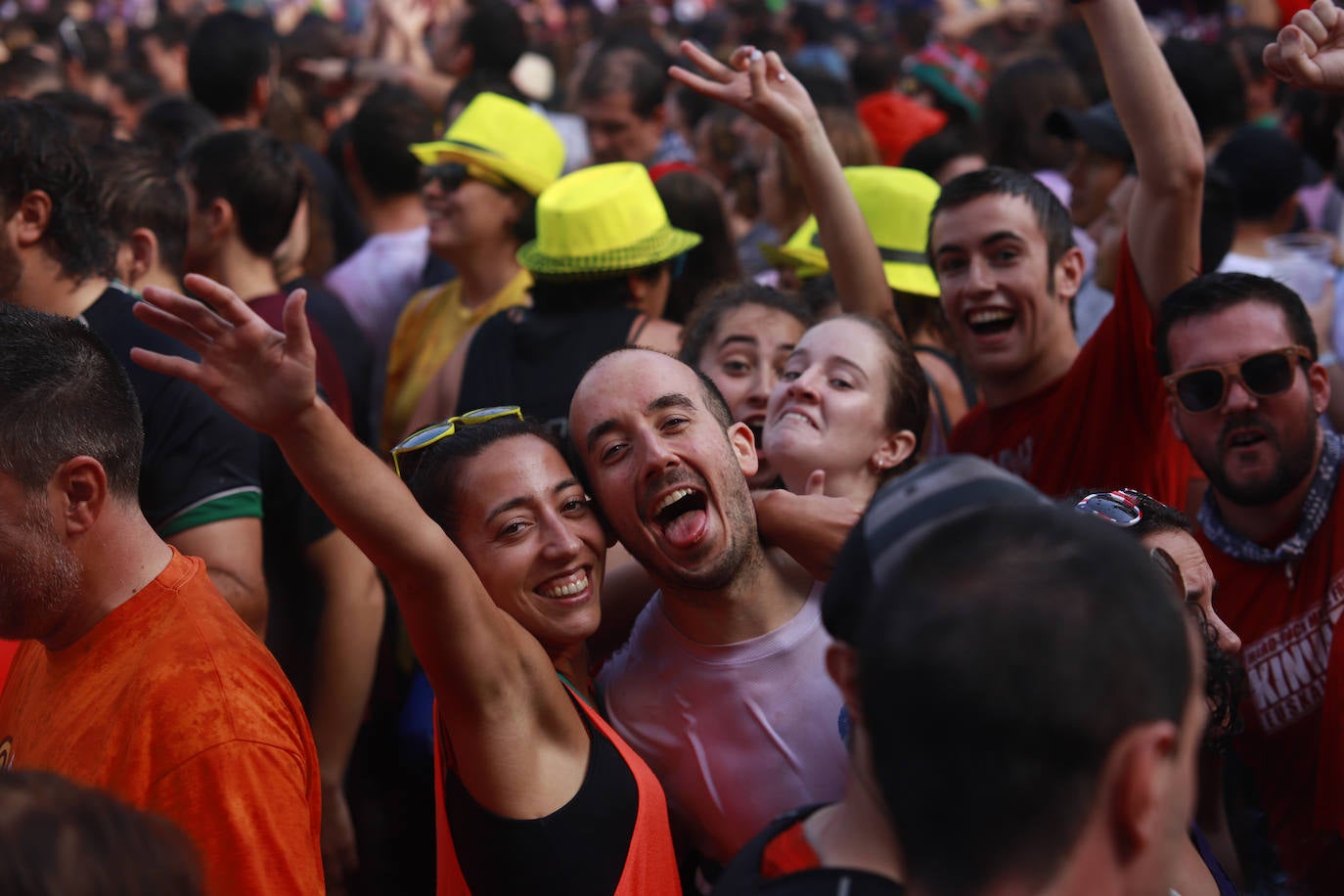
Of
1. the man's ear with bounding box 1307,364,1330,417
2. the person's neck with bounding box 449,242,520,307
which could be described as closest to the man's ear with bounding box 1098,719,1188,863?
the man's ear with bounding box 1307,364,1330,417

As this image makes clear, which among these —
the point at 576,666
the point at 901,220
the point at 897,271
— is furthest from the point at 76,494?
the point at 901,220

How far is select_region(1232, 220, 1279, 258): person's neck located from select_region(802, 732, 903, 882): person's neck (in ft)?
14.6

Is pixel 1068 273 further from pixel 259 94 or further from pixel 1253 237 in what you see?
pixel 259 94

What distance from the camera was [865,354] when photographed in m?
3.36

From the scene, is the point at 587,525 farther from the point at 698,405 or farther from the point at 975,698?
→ the point at 975,698

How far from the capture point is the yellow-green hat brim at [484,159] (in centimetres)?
509

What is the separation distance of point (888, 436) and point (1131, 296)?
0.72m

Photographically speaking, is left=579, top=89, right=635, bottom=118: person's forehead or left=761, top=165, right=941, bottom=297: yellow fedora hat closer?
left=761, top=165, right=941, bottom=297: yellow fedora hat

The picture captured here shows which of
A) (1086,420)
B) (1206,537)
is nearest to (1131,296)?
(1086,420)

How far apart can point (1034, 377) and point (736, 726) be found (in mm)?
1591

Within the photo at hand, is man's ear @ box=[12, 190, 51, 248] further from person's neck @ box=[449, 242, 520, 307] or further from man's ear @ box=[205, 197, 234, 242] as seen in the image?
person's neck @ box=[449, 242, 520, 307]

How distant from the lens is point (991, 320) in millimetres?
3676

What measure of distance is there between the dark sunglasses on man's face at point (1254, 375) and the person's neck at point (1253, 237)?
2.51m

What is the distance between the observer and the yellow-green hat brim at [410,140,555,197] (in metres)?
5.09
